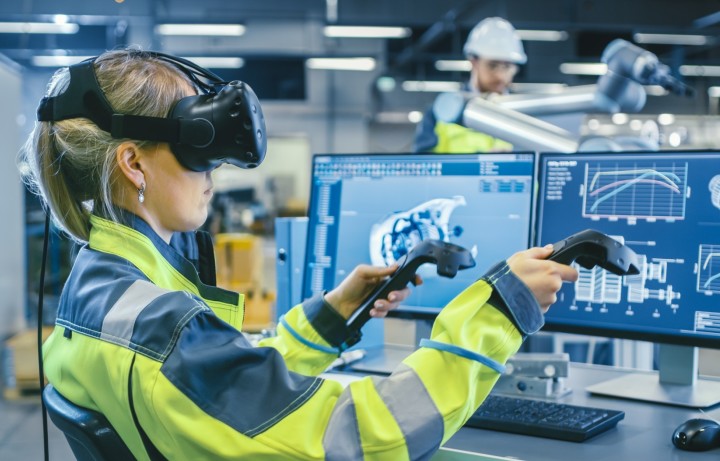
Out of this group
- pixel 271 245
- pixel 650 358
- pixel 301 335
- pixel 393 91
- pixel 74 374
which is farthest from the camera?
pixel 393 91

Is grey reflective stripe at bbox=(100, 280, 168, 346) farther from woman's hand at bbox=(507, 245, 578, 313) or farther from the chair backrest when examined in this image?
woman's hand at bbox=(507, 245, 578, 313)

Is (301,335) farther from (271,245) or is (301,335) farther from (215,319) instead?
(271,245)

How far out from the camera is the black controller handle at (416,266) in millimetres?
1243

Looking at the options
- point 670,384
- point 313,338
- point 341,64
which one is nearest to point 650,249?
point 670,384

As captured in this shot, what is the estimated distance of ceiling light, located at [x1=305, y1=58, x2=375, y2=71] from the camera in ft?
37.2

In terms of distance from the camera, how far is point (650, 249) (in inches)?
58.3

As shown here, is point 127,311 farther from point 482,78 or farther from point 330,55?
point 330,55

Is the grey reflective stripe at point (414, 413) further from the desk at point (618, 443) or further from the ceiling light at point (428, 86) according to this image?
the ceiling light at point (428, 86)

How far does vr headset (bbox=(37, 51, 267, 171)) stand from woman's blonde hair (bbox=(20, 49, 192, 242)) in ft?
0.04

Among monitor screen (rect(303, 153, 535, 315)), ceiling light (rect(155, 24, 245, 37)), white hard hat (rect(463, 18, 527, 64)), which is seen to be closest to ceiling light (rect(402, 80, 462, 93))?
ceiling light (rect(155, 24, 245, 37))

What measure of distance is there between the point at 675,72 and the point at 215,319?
444 inches

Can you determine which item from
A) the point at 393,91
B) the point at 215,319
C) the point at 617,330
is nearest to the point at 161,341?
the point at 215,319

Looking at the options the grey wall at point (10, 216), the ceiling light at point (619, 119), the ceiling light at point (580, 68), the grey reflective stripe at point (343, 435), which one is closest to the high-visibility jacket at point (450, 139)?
the grey reflective stripe at point (343, 435)

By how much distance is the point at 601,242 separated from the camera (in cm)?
107
